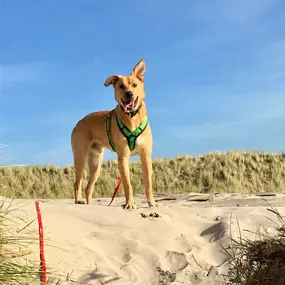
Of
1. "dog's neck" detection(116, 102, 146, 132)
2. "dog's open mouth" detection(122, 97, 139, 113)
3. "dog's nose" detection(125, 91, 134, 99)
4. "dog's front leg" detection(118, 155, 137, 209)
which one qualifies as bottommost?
"dog's front leg" detection(118, 155, 137, 209)

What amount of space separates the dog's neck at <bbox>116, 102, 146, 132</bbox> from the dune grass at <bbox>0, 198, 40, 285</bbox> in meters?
2.27

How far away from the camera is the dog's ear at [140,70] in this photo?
606cm

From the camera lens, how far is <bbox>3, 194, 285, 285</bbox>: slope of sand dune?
3818 mm

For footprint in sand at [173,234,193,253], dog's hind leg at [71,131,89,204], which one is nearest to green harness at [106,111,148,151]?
dog's hind leg at [71,131,89,204]

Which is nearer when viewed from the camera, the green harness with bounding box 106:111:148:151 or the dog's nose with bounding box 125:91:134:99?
the dog's nose with bounding box 125:91:134:99

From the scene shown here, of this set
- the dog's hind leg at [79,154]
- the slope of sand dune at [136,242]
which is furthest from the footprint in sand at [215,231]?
the dog's hind leg at [79,154]

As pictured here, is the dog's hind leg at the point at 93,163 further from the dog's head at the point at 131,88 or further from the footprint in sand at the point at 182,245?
the footprint in sand at the point at 182,245

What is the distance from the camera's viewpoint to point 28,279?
3.25 metres

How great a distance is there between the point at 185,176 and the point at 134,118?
23.3ft

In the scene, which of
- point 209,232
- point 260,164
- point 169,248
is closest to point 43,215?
point 169,248

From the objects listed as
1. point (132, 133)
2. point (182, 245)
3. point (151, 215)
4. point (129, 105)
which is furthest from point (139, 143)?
point (182, 245)

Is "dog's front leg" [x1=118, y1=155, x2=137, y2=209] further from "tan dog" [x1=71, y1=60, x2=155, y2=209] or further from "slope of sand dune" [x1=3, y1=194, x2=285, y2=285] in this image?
"slope of sand dune" [x1=3, y1=194, x2=285, y2=285]

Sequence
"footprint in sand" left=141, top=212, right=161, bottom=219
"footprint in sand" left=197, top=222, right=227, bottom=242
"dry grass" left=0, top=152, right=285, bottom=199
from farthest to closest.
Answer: "dry grass" left=0, top=152, right=285, bottom=199
"footprint in sand" left=141, top=212, right=161, bottom=219
"footprint in sand" left=197, top=222, right=227, bottom=242

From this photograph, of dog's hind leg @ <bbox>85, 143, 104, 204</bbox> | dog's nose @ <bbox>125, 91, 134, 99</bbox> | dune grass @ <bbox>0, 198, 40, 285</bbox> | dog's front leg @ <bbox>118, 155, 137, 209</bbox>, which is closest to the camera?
dune grass @ <bbox>0, 198, 40, 285</bbox>
